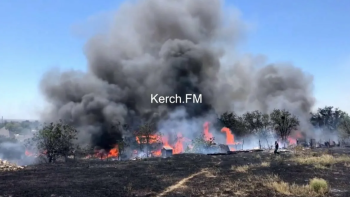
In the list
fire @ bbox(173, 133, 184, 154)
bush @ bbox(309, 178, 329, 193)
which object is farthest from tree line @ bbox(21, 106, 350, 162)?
bush @ bbox(309, 178, 329, 193)

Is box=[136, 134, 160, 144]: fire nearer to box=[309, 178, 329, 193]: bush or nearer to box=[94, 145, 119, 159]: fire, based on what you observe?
box=[94, 145, 119, 159]: fire

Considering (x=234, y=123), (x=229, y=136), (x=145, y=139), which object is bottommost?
(x=229, y=136)

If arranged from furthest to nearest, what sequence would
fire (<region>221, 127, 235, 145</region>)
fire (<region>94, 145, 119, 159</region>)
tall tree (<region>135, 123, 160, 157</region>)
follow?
fire (<region>221, 127, 235, 145</region>) < fire (<region>94, 145, 119, 159</region>) < tall tree (<region>135, 123, 160, 157</region>)

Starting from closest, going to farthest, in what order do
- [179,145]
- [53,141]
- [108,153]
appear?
1. [53,141]
2. [108,153]
3. [179,145]

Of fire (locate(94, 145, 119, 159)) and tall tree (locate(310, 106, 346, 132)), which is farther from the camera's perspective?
tall tree (locate(310, 106, 346, 132))

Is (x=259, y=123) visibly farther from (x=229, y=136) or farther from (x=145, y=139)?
(x=145, y=139)

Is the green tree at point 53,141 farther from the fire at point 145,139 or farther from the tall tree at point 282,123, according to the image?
the tall tree at point 282,123

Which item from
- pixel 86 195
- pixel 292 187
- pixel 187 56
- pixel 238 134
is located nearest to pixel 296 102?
pixel 238 134

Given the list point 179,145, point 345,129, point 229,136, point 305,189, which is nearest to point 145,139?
point 179,145

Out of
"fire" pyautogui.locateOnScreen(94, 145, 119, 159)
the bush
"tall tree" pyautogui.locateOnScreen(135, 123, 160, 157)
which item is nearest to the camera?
→ the bush

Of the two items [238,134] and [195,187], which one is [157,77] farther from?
[195,187]

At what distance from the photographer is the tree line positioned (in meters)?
43.2

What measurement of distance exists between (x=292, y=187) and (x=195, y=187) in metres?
5.41

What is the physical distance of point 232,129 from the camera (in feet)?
256
